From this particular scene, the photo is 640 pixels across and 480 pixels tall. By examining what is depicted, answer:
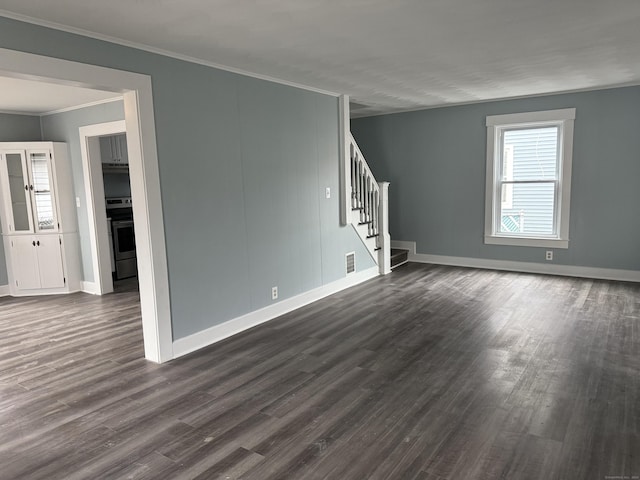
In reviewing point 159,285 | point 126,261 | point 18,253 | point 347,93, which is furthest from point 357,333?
point 18,253

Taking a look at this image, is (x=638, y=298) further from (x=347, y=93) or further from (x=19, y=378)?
(x=19, y=378)

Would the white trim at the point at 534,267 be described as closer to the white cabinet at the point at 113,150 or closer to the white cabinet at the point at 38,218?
the white cabinet at the point at 113,150

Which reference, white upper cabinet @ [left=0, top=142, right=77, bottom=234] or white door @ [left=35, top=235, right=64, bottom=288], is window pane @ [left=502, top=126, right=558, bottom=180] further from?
white door @ [left=35, top=235, right=64, bottom=288]

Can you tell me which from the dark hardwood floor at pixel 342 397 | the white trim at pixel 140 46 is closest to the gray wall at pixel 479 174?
the dark hardwood floor at pixel 342 397

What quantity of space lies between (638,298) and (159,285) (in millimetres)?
5148

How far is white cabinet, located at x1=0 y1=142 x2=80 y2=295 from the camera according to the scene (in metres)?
5.84

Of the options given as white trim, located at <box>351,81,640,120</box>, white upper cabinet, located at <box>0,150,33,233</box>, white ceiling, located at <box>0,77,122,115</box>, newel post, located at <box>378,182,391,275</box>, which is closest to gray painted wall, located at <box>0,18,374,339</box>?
white ceiling, located at <box>0,77,122,115</box>

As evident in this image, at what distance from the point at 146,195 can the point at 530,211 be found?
539 centimetres

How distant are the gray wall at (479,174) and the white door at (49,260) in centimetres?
504

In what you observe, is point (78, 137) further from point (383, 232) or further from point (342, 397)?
point (342, 397)

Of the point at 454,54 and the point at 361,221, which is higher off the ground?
the point at 454,54

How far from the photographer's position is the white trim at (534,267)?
19.4 feet

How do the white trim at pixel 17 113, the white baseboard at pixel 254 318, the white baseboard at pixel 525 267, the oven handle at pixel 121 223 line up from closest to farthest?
the white baseboard at pixel 254 318 → the white trim at pixel 17 113 → the white baseboard at pixel 525 267 → the oven handle at pixel 121 223

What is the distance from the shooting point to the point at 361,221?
630 centimetres
